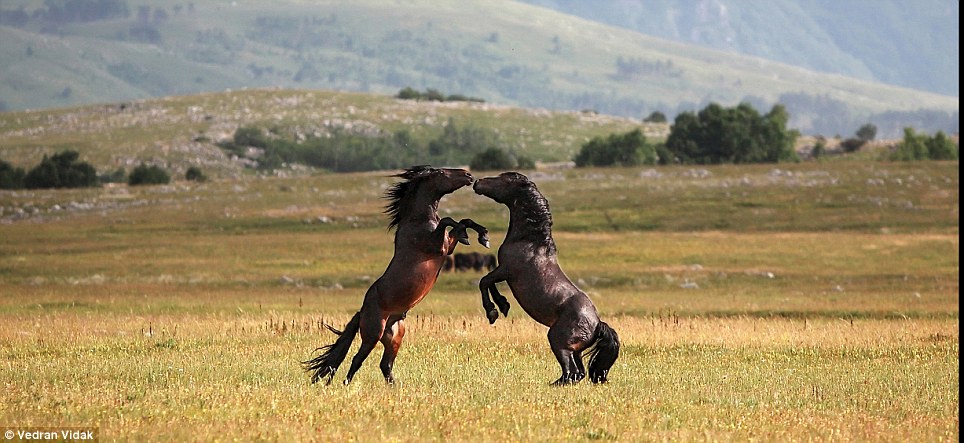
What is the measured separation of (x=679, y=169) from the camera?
81.6 metres

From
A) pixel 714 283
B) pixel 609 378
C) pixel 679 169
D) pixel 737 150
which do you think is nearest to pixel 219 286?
pixel 714 283

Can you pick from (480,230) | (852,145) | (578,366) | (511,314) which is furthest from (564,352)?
(852,145)

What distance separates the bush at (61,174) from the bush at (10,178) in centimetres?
52

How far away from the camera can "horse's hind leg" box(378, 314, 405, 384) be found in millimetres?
15961

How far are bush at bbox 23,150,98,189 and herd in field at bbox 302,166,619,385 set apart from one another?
77261 mm

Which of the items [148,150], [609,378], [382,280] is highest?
[382,280]

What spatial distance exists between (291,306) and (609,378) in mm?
16467

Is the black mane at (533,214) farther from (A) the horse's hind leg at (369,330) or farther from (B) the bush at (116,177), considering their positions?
(B) the bush at (116,177)

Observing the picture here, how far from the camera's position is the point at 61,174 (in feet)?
298

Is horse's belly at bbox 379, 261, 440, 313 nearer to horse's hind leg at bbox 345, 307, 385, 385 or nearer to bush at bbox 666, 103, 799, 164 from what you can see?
horse's hind leg at bbox 345, 307, 385, 385

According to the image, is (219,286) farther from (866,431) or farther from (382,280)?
(866,431)

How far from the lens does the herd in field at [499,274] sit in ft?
51.3

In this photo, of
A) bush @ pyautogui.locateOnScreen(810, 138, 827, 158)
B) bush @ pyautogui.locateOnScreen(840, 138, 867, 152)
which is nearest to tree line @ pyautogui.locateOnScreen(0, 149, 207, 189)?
bush @ pyautogui.locateOnScreen(810, 138, 827, 158)

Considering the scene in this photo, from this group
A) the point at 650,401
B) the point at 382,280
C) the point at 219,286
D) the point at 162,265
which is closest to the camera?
the point at 650,401
